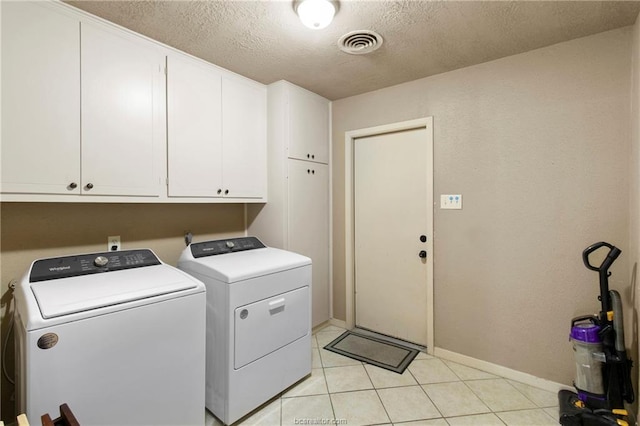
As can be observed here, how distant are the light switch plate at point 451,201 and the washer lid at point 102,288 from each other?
1972 millimetres

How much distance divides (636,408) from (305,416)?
74.1 inches

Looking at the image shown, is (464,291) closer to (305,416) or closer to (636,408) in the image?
(636,408)

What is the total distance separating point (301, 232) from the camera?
2.80 meters

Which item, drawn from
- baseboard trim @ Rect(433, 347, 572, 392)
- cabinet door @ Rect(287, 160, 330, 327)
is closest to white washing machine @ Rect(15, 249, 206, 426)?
cabinet door @ Rect(287, 160, 330, 327)

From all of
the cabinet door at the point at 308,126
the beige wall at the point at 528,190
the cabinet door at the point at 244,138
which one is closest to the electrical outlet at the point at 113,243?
the cabinet door at the point at 244,138

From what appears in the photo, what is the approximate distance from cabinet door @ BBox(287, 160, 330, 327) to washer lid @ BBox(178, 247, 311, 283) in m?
0.46

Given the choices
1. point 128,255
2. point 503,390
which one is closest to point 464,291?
point 503,390

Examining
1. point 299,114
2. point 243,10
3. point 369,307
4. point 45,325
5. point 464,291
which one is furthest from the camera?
point 369,307

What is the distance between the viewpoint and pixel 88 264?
5.55ft

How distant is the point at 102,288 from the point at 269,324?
3.08 feet

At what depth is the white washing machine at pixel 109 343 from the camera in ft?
3.71

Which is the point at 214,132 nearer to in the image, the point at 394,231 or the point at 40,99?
the point at 40,99

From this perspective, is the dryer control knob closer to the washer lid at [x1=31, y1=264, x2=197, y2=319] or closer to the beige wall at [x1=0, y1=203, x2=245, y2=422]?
the washer lid at [x1=31, y1=264, x2=197, y2=319]

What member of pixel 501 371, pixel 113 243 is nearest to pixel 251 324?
pixel 113 243
